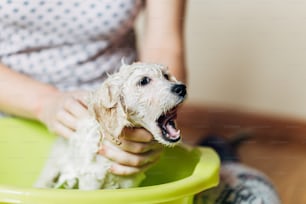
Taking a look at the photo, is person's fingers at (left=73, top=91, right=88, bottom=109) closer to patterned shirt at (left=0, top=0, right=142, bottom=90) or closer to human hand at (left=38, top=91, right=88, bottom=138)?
human hand at (left=38, top=91, right=88, bottom=138)

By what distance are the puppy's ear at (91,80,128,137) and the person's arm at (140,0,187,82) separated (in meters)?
0.28

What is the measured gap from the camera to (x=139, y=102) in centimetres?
71

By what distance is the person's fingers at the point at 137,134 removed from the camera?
28.9 inches

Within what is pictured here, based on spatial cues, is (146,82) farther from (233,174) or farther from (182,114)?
(182,114)

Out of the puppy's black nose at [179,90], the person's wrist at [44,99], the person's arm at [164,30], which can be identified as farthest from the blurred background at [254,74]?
the puppy's black nose at [179,90]

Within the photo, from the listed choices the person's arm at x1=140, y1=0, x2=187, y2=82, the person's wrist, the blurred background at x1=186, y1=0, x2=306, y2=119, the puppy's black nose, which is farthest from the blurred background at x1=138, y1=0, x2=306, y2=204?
the puppy's black nose

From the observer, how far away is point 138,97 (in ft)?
2.34

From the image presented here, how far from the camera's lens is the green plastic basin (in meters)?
0.67

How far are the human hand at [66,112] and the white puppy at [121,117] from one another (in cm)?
1

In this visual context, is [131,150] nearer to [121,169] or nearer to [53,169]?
[121,169]

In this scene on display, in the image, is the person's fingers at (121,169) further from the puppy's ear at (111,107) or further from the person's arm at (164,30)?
the person's arm at (164,30)

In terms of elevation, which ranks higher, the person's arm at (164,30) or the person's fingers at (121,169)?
the person's arm at (164,30)

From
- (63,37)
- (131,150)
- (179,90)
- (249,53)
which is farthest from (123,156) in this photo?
(249,53)

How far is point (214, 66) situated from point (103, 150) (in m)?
0.91
